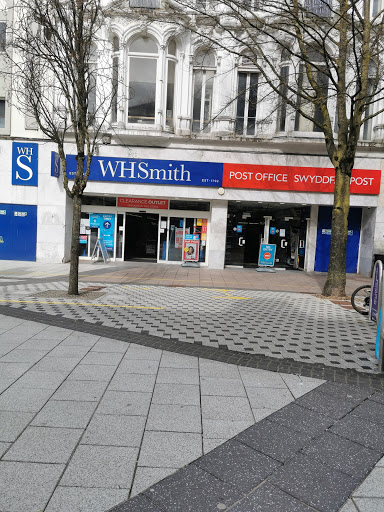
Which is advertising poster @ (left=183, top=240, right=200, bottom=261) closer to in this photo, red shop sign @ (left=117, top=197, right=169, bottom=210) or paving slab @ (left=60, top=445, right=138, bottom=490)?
red shop sign @ (left=117, top=197, right=169, bottom=210)

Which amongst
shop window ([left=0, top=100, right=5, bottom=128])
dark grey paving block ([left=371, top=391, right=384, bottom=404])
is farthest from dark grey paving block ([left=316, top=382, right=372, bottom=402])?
shop window ([left=0, top=100, right=5, bottom=128])

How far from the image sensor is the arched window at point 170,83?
15.8 m

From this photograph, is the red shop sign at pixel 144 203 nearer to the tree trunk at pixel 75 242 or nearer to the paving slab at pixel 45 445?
the tree trunk at pixel 75 242

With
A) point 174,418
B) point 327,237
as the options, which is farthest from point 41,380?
point 327,237

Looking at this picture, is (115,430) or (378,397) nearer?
(115,430)

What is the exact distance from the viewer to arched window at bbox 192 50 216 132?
A: 52.7 ft

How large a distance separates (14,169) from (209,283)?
9492mm

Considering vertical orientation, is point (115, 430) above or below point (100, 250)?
below

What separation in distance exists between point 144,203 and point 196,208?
229 cm

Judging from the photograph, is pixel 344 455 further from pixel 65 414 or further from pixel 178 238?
pixel 178 238

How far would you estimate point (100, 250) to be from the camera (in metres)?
17.2

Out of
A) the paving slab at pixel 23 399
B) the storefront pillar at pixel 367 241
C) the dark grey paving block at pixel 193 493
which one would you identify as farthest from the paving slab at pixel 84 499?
the storefront pillar at pixel 367 241

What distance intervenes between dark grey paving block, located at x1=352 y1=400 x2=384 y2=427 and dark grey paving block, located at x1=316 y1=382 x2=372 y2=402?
0.39ft

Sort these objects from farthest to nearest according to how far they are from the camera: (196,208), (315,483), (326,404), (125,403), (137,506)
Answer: (196,208)
(326,404)
(125,403)
(315,483)
(137,506)
